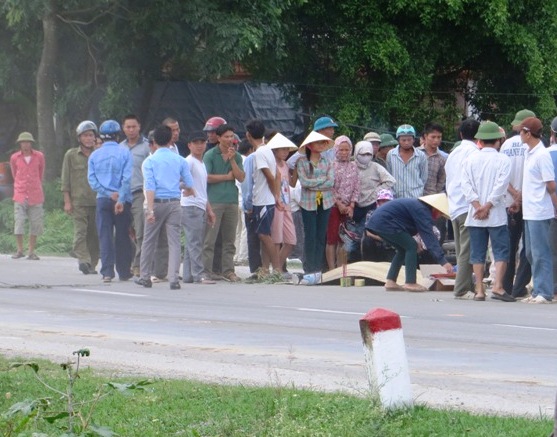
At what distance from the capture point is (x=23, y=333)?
11391 mm

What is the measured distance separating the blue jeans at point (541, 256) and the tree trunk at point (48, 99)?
16.0 meters

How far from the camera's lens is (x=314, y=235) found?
1691cm

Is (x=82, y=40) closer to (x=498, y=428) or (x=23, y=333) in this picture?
(x=23, y=333)

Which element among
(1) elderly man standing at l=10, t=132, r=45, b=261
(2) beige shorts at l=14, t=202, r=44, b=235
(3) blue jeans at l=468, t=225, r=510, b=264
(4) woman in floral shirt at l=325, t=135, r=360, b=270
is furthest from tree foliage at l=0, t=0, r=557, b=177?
(3) blue jeans at l=468, t=225, r=510, b=264

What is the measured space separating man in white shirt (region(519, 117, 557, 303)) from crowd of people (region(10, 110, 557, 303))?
0.47 metres

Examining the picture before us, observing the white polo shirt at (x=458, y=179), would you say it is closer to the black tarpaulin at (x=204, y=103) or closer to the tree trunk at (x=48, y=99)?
the tree trunk at (x=48, y=99)

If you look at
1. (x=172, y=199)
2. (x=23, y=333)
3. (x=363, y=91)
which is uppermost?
(x=363, y=91)

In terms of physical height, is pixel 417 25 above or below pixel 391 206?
above

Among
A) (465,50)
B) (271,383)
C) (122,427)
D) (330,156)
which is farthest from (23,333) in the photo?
(465,50)

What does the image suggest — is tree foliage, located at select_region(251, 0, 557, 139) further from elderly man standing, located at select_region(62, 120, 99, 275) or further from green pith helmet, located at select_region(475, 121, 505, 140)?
green pith helmet, located at select_region(475, 121, 505, 140)

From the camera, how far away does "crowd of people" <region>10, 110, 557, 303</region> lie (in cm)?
1491

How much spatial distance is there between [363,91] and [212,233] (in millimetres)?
13256

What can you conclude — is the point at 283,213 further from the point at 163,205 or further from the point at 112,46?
the point at 112,46

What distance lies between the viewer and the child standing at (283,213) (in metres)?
17.2
